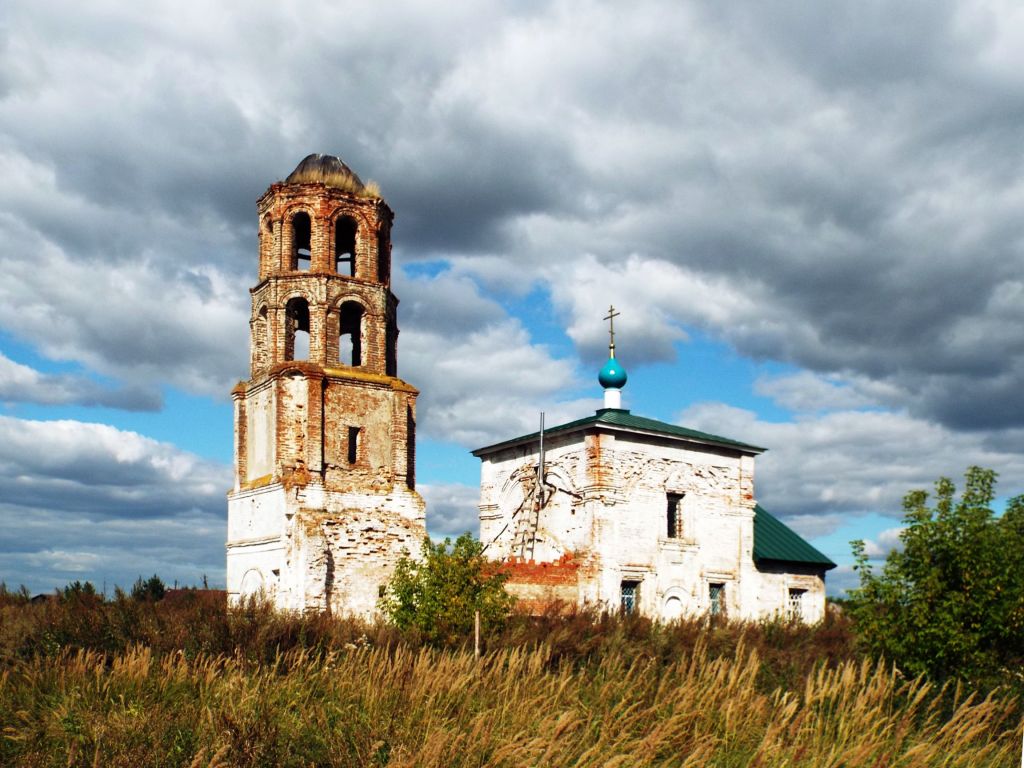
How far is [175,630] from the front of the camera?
14.2 meters

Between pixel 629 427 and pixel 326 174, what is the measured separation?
34.4 feet

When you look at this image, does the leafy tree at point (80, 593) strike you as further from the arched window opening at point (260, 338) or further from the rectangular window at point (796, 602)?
the rectangular window at point (796, 602)

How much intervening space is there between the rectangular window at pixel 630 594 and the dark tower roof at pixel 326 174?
12456mm

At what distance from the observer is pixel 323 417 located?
23594mm

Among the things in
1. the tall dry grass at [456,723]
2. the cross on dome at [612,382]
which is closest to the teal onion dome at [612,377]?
the cross on dome at [612,382]

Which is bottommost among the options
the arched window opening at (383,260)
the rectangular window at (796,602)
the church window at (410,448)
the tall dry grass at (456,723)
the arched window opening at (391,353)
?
the rectangular window at (796,602)

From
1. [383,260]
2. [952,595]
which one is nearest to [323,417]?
[383,260]

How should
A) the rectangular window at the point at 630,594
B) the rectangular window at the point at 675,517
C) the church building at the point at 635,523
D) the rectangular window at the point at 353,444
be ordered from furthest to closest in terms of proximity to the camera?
the rectangular window at the point at 675,517 < the rectangular window at the point at 353,444 < the rectangular window at the point at 630,594 < the church building at the point at 635,523

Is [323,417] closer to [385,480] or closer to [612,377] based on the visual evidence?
[385,480]

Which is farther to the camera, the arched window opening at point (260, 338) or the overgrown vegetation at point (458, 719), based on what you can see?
the arched window opening at point (260, 338)

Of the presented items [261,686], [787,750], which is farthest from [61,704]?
[787,750]

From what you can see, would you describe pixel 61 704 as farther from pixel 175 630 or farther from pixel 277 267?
pixel 277 267

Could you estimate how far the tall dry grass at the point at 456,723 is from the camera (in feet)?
20.7

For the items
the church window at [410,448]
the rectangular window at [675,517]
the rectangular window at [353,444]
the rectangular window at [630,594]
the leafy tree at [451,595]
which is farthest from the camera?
the church window at [410,448]
